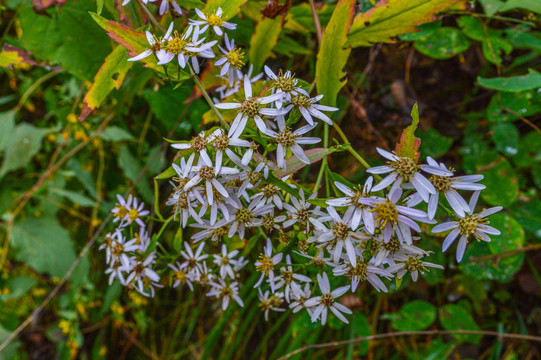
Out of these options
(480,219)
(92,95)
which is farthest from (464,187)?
(92,95)

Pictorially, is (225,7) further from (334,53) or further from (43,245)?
(43,245)

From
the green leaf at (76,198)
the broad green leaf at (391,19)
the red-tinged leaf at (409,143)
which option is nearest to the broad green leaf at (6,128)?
the green leaf at (76,198)

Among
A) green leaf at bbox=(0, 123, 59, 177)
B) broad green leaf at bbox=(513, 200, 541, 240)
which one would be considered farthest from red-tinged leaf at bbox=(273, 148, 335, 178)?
green leaf at bbox=(0, 123, 59, 177)

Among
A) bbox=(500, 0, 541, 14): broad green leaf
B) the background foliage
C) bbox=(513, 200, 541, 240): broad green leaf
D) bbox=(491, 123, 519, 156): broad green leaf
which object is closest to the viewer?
bbox=(500, 0, 541, 14): broad green leaf

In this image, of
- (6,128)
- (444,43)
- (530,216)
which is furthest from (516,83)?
(6,128)

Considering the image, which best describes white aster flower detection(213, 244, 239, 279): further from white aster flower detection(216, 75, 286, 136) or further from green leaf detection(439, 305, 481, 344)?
green leaf detection(439, 305, 481, 344)

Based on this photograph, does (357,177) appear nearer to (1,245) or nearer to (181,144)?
(181,144)
